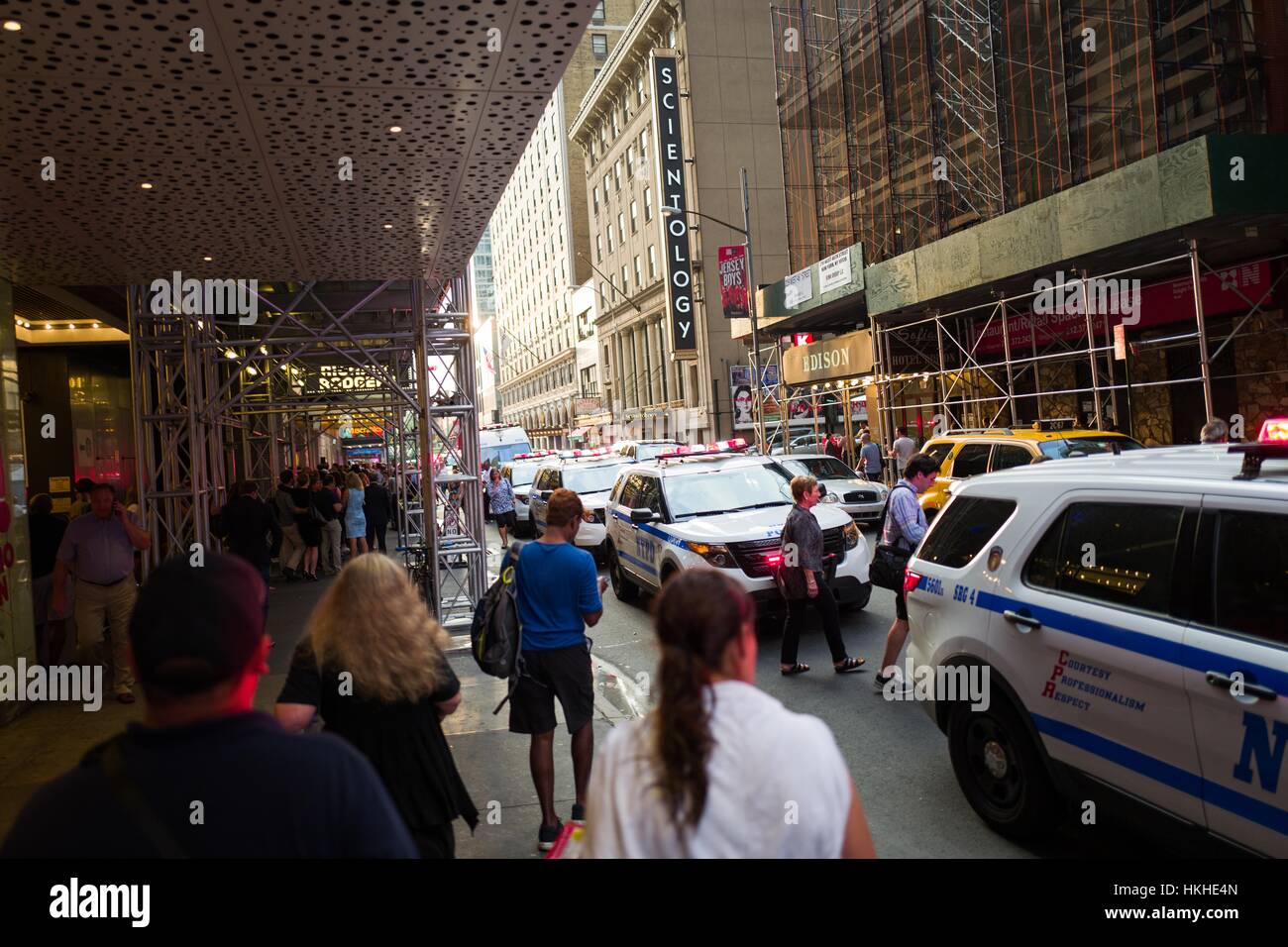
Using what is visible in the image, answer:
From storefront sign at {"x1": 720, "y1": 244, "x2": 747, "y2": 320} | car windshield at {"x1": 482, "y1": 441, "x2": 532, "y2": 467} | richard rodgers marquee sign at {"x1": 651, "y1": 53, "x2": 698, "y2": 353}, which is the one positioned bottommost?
car windshield at {"x1": 482, "y1": 441, "x2": 532, "y2": 467}

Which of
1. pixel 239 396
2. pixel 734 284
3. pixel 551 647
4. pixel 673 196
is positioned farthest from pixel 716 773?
pixel 673 196

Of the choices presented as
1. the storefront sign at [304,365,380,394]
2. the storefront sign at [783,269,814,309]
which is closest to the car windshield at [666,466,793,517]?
the storefront sign at [304,365,380,394]

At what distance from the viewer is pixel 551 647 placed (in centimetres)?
510

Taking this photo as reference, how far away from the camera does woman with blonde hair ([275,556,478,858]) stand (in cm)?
328

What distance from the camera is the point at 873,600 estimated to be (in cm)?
1151

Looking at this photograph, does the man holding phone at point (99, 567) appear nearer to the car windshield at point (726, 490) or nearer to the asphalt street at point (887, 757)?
the asphalt street at point (887, 757)

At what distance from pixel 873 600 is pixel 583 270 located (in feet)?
225

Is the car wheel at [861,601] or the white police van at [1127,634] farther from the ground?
the white police van at [1127,634]

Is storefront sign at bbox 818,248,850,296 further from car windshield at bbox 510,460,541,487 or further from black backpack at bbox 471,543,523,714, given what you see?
black backpack at bbox 471,543,523,714

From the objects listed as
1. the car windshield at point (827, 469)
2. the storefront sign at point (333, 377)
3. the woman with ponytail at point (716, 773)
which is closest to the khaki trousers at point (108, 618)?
the woman with ponytail at point (716, 773)

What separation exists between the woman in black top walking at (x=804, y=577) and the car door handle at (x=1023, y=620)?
3.36 m

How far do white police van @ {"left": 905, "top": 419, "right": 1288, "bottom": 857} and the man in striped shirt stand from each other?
2245 mm

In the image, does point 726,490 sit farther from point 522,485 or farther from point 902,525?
point 522,485

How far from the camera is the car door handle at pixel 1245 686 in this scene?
3.24 m
